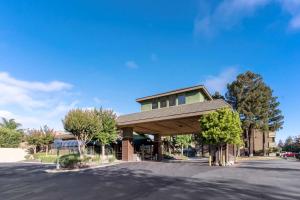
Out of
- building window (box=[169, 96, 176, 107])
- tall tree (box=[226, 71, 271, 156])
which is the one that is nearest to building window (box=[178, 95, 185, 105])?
building window (box=[169, 96, 176, 107])

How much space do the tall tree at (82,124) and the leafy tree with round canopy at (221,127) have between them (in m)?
15.3

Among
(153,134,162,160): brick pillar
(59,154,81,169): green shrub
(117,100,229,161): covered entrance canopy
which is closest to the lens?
(59,154,81,169): green shrub

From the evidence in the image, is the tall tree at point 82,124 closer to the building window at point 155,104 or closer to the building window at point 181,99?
the building window at point 155,104

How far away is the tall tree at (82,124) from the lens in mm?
36469

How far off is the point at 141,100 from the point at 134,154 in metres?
7.71

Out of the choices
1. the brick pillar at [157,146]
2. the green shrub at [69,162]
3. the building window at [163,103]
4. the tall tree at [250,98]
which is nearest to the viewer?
the green shrub at [69,162]

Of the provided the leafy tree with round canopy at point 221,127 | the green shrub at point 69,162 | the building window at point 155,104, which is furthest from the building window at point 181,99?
the green shrub at point 69,162

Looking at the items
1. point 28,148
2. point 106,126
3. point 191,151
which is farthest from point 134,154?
point 191,151

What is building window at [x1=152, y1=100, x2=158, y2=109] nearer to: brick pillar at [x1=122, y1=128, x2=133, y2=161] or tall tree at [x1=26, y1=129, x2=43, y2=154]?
brick pillar at [x1=122, y1=128, x2=133, y2=161]

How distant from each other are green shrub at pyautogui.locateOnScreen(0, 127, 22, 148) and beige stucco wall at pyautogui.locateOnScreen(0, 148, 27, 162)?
6.51 metres

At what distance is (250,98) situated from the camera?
56812 mm

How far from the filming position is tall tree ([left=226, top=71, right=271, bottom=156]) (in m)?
56.8

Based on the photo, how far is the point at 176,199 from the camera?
1105 centimetres

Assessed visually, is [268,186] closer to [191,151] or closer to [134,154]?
[134,154]
